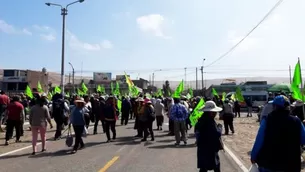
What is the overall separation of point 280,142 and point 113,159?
243 inches

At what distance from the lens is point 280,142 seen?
14.5 ft

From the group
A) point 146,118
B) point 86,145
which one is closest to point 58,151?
point 86,145

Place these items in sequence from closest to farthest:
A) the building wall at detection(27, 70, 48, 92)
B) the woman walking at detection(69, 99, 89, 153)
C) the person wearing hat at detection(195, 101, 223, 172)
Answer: the person wearing hat at detection(195, 101, 223, 172)
the woman walking at detection(69, 99, 89, 153)
the building wall at detection(27, 70, 48, 92)

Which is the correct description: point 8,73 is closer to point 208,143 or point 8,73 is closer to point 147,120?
point 147,120

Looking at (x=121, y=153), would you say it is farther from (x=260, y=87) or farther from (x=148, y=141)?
(x=260, y=87)

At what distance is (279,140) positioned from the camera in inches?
174

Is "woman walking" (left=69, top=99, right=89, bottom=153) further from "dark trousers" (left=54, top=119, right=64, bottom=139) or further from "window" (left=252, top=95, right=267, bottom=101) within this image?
"window" (left=252, top=95, right=267, bottom=101)

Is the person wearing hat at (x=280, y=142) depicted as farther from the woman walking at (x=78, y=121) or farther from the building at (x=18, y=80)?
the building at (x=18, y=80)

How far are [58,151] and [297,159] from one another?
336 inches

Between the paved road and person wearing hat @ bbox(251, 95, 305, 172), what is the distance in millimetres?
4071

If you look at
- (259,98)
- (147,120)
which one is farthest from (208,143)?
(259,98)

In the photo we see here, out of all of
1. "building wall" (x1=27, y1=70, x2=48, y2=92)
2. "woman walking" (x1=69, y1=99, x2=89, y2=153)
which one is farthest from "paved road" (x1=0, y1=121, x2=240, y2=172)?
"building wall" (x1=27, y1=70, x2=48, y2=92)

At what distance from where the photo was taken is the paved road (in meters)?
8.56

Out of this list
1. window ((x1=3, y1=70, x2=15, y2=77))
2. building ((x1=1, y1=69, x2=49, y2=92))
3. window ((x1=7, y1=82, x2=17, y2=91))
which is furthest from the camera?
window ((x1=3, y1=70, x2=15, y2=77))
